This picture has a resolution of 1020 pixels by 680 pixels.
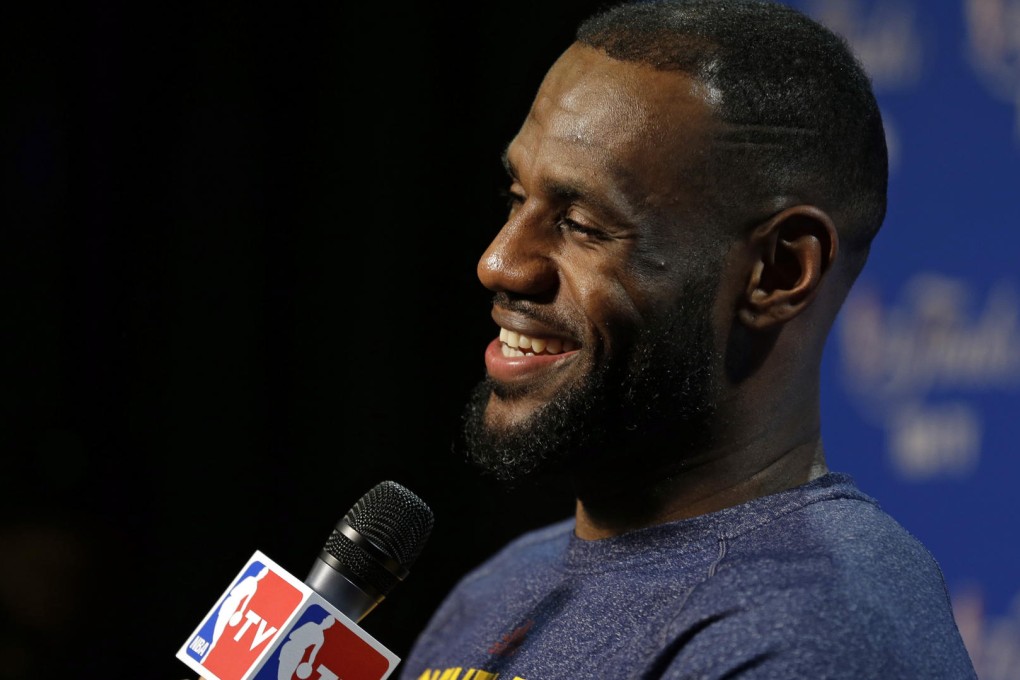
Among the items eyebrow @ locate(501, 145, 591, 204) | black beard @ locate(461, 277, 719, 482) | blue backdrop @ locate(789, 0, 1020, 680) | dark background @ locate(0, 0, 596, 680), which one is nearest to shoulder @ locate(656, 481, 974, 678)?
black beard @ locate(461, 277, 719, 482)

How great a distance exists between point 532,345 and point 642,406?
16 cm

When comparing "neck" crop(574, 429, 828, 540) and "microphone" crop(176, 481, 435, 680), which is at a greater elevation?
"microphone" crop(176, 481, 435, 680)

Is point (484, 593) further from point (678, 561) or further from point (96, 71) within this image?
point (96, 71)

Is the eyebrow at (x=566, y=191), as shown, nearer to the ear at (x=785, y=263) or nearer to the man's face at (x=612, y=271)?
the man's face at (x=612, y=271)

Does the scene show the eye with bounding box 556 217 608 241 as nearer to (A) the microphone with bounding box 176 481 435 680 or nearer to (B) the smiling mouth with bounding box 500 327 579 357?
(B) the smiling mouth with bounding box 500 327 579 357

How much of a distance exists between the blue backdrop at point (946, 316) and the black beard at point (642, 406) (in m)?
0.88

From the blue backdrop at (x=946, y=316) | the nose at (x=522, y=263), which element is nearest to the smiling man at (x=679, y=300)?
the nose at (x=522, y=263)

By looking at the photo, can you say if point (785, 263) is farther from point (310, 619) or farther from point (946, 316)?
point (946, 316)

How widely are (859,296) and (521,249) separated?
0.98 metres

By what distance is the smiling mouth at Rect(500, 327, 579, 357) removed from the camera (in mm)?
1379

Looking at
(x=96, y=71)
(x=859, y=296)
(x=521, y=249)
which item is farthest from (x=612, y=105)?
(x=96, y=71)

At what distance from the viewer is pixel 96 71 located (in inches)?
91.1

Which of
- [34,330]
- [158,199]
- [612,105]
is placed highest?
[612,105]

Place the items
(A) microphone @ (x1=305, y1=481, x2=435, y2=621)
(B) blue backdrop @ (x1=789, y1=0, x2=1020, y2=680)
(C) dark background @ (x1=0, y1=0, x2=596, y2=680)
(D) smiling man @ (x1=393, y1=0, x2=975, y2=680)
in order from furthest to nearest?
(C) dark background @ (x1=0, y1=0, x2=596, y2=680)
(B) blue backdrop @ (x1=789, y1=0, x2=1020, y2=680)
(D) smiling man @ (x1=393, y1=0, x2=975, y2=680)
(A) microphone @ (x1=305, y1=481, x2=435, y2=621)
